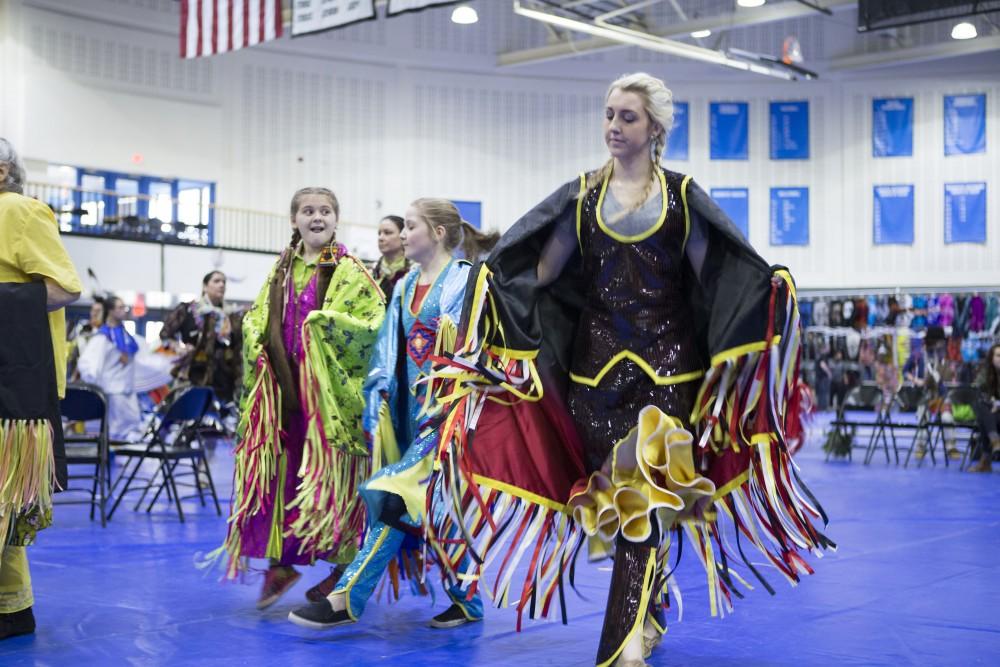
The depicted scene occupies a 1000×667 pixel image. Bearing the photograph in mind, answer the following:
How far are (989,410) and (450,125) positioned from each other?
13.1m

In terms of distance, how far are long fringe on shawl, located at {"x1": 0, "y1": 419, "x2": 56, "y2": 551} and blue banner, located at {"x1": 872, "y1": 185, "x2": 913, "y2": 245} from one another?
17755 mm

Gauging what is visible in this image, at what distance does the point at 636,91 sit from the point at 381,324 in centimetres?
127

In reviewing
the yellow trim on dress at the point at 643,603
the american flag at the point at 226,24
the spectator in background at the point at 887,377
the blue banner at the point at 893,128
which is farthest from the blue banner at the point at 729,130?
the yellow trim on dress at the point at 643,603

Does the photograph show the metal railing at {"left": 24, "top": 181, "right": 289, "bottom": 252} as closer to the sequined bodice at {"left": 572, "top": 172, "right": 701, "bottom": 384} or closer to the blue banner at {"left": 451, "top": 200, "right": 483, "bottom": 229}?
the blue banner at {"left": 451, "top": 200, "right": 483, "bottom": 229}

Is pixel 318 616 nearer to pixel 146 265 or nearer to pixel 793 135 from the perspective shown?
pixel 146 265

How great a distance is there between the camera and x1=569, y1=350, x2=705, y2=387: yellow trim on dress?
2521mm

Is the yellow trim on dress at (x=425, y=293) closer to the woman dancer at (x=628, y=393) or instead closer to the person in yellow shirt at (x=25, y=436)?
the woman dancer at (x=628, y=393)

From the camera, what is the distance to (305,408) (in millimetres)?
3549

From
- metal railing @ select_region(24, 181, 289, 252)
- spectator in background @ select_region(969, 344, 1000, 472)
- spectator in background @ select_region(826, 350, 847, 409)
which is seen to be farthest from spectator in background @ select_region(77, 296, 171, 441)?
spectator in background @ select_region(826, 350, 847, 409)

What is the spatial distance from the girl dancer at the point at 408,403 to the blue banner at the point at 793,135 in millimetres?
17046

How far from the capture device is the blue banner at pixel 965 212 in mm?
18266

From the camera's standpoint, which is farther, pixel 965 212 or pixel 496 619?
pixel 965 212

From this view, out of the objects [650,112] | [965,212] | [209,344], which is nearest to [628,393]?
[650,112]

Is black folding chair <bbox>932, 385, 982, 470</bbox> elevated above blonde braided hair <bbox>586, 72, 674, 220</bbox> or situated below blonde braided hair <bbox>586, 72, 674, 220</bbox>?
below
